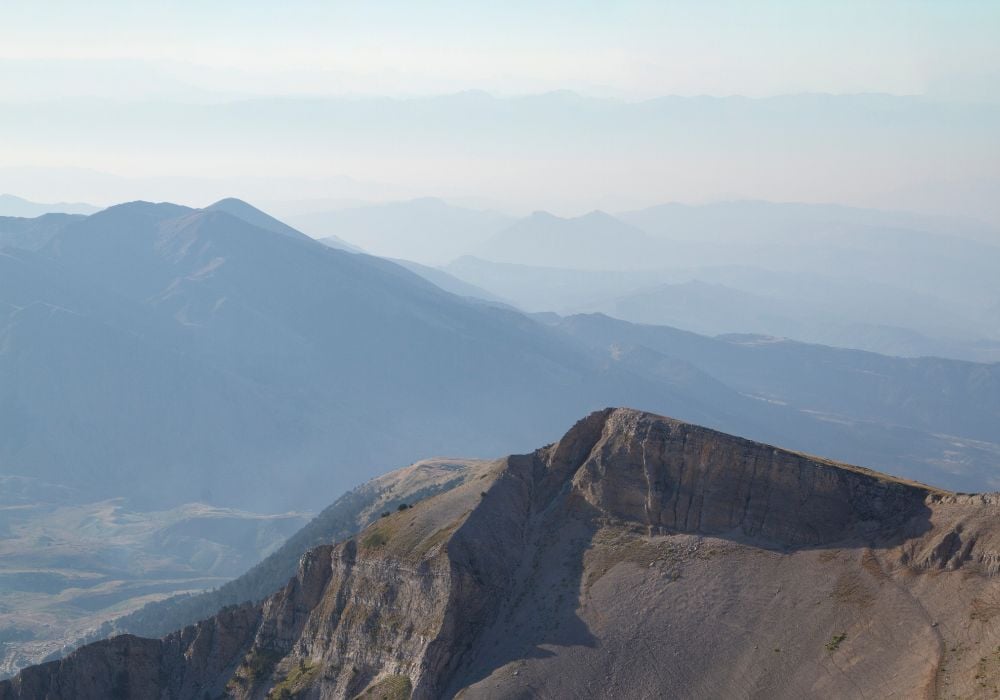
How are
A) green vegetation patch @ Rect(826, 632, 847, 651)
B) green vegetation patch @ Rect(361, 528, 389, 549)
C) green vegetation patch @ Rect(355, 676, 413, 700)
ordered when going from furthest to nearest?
green vegetation patch @ Rect(361, 528, 389, 549), green vegetation patch @ Rect(355, 676, 413, 700), green vegetation patch @ Rect(826, 632, 847, 651)

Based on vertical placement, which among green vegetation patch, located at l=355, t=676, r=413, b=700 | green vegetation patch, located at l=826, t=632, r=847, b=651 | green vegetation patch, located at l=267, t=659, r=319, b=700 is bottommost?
green vegetation patch, located at l=267, t=659, r=319, b=700

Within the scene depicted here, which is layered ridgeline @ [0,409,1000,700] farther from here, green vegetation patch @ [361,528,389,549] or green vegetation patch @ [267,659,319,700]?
green vegetation patch @ [361,528,389,549]

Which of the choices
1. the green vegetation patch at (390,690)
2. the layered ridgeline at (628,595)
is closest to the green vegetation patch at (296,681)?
the layered ridgeline at (628,595)

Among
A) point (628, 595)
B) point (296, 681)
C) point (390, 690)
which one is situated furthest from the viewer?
point (296, 681)

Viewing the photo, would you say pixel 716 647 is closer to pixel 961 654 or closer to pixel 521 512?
pixel 961 654

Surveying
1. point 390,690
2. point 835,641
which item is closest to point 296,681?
point 390,690

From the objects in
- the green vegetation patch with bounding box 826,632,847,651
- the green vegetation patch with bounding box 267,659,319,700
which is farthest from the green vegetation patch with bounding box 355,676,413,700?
the green vegetation patch with bounding box 826,632,847,651

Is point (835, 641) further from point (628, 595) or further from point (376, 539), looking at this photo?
point (376, 539)

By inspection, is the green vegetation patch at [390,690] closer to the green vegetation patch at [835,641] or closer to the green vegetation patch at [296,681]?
the green vegetation patch at [296,681]
